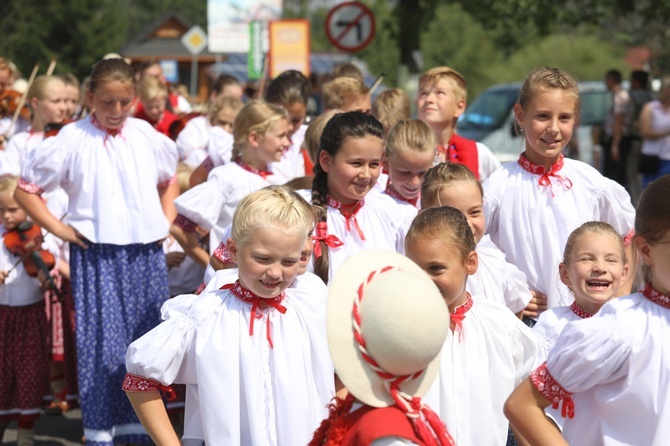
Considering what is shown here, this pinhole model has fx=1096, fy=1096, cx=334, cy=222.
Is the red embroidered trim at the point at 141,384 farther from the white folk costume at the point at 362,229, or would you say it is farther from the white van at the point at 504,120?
the white van at the point at 504,120

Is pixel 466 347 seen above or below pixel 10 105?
below

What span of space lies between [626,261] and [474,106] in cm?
1368

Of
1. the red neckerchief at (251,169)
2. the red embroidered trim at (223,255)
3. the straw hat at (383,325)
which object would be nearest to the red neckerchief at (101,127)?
the red neckerchief at (251,169)

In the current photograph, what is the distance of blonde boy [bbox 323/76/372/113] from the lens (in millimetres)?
7504

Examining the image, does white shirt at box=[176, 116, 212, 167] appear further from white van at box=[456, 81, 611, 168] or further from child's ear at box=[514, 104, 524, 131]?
white van at box=[456, 81, 611, 168]

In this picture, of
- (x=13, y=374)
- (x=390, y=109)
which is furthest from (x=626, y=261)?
(x=13, y=374)

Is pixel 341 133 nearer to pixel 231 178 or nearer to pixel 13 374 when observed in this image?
pixel 231 178

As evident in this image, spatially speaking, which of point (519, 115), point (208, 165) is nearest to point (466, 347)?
point (519, 115)

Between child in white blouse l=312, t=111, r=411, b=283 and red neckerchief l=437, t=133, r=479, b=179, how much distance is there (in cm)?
176

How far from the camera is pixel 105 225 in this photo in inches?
253

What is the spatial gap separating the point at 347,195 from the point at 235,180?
1.61 meters

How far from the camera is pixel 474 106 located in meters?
18.4

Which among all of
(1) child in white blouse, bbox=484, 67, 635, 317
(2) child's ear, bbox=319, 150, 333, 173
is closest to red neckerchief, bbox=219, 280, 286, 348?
(2) child's ear, bbox=319, 150, 333, 173

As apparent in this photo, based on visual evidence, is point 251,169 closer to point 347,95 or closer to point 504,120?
point 347,95
